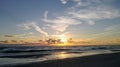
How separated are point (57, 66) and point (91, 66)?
3224 mm

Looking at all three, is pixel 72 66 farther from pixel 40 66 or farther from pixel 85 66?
pixel 40 66

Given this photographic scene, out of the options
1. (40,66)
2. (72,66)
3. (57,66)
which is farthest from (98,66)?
(40,66)

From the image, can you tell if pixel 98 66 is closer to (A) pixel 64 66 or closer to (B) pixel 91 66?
(B) pixel 91 66

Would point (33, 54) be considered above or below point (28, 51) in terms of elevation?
below

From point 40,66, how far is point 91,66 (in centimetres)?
495

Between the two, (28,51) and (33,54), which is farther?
(28,51)

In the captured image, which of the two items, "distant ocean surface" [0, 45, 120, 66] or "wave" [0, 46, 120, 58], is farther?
"wave" [0, 46, 120, 58]

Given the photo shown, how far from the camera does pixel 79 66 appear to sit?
19125 mm

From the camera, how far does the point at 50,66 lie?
63.6ft

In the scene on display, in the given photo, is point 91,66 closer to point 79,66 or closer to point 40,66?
point 79,66

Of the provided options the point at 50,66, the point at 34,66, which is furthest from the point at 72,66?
the point at 34,66

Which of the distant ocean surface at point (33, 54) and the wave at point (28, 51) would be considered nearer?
the distant ocean surface at point (33, 54)

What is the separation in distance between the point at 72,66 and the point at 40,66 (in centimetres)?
317

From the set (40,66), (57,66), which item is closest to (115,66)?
(57,66)
